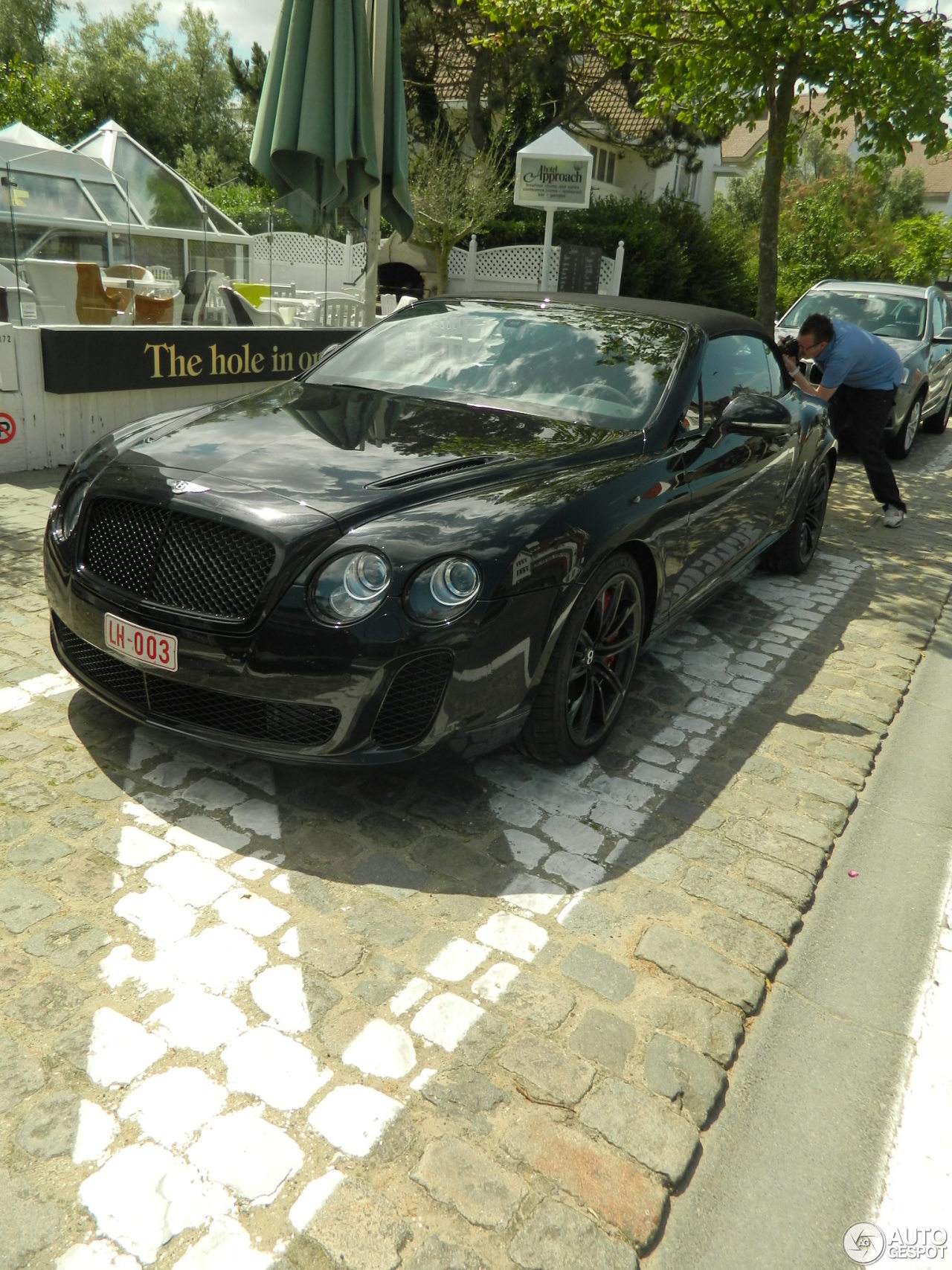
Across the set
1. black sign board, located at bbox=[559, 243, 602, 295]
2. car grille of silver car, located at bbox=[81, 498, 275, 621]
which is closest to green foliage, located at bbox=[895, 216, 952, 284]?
black sign board, located at bbox=[559, 243, 602, 295]

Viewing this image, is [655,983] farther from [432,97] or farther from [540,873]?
[432,97]

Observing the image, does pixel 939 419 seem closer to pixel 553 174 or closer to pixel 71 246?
pixel 553 174

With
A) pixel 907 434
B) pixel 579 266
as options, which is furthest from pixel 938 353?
pixel 579 266

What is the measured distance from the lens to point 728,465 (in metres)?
4.41

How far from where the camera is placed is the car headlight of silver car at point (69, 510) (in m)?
3.29

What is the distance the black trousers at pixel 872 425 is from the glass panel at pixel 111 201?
8.46 m

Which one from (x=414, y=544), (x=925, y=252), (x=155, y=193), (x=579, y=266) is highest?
(x=925, y=252)

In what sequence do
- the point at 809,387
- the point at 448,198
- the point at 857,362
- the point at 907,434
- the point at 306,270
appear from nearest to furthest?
the point at 809,387
the point at 857,362
the point at 907,434
the point at 306,270
the point at 448,198

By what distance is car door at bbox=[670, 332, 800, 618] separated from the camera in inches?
162

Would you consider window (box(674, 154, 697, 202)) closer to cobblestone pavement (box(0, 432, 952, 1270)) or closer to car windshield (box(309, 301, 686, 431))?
car windshield (box(309, 301, 686, 431))

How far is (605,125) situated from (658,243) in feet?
25.9

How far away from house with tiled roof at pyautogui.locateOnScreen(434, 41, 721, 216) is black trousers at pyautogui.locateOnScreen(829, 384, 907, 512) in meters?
17.0

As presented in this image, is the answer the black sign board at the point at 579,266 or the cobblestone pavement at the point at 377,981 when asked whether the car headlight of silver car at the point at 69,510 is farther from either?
the black sign board at the point at 579,266

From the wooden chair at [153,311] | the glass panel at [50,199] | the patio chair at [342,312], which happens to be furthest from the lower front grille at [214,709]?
the patio chair at [342,312]
